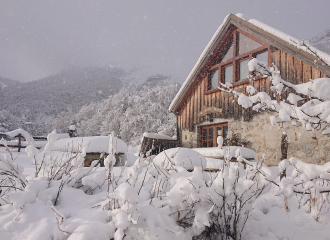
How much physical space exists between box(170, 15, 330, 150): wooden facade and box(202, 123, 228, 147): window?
0.71 feet

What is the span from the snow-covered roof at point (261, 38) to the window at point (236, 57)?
17.0 inches

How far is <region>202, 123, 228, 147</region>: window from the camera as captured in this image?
24.5 ft

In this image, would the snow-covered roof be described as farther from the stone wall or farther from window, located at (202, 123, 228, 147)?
window, located at (202, 123, 228, 147)

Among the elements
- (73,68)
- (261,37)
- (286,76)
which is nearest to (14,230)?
(286,76)

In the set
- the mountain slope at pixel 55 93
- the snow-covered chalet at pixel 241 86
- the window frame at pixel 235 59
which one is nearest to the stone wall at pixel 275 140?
the snow-covered chalet at pixel 241 86

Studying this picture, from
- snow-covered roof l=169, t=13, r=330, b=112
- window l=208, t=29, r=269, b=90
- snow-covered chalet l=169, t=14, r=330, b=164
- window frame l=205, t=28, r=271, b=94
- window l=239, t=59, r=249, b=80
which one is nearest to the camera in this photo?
snow-covered roof l=169, t=13, r=330, b=112

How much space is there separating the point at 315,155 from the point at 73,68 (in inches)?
3318

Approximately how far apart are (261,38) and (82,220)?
6.82 m

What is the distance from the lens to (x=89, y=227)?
1.45 m

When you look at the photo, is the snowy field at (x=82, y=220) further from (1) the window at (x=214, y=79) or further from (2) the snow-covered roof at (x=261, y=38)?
(1) the window at (x=214, y=79)

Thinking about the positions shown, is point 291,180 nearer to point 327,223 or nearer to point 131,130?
point 327,223

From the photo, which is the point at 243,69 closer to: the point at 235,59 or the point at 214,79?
the point at 235,59

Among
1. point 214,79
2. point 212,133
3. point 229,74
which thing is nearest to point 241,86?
point 229,74

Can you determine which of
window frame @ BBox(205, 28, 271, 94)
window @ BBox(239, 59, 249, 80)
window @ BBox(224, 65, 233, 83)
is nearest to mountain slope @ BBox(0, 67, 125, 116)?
window frame @ BBox(205, 28, 271, 94)
